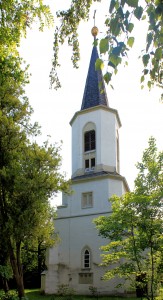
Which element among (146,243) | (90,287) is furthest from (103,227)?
(90,287)

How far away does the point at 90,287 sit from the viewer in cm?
2327

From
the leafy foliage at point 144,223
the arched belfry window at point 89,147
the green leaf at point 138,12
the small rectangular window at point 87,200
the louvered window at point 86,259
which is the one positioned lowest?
the louvered window at point 86,259

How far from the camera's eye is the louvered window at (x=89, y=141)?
1113 inches

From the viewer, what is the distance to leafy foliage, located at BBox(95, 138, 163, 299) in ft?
40.4

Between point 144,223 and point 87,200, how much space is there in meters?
13.9

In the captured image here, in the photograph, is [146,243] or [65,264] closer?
[146,243]

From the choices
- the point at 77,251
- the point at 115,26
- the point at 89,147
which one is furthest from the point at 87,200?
the point at 115,26

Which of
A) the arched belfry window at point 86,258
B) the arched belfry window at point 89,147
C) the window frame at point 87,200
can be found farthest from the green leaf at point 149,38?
the arched belfry window at point 89,147

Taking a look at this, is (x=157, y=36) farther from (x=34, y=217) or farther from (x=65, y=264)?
(x=65, y=264)

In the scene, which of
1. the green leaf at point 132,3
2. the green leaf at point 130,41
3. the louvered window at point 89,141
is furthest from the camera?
the louvered window at point 89,141

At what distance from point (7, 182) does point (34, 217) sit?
187 centimetres

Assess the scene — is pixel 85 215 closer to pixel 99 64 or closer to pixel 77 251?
pixel 77 251

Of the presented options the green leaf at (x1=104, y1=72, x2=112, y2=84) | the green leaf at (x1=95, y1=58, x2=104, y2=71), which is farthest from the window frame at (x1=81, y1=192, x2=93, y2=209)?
the green leaf at (x1=95, y1=58, x2=104, y2=71)

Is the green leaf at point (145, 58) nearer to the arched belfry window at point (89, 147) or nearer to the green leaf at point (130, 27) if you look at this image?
the green leaf at point (130, 27)
